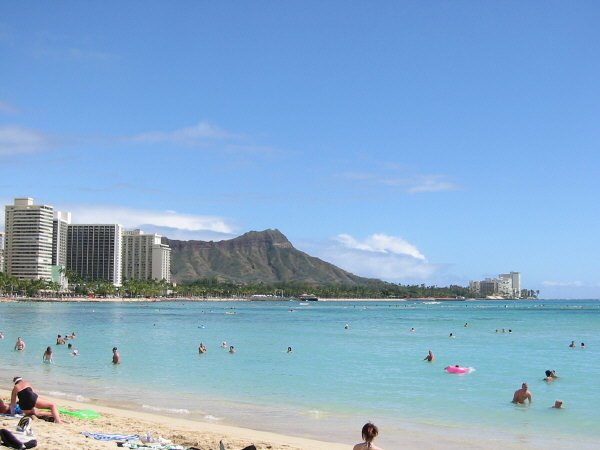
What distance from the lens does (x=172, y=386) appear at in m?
23.8

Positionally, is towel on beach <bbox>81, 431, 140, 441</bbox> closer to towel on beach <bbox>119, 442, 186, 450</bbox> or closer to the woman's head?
towel on beach <bbox>119, 442, 186, 450</bbox>

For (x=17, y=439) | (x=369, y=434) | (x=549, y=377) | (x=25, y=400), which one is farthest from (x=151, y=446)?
(x=549, y=377)

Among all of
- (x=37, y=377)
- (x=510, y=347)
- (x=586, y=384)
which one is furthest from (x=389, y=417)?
(x=510, y=347)

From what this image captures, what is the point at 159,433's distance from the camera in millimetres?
14102

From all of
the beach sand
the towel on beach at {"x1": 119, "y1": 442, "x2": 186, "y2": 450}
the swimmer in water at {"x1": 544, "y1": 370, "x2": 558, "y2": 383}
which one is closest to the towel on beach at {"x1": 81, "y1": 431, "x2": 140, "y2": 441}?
Answer: the beach sand

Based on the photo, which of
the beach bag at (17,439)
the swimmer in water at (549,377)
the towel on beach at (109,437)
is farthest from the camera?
the swimmer in water at (549,377)

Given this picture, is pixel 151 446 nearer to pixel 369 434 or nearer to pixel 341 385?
pixel 369 434

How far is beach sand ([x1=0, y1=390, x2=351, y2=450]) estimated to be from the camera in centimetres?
1220

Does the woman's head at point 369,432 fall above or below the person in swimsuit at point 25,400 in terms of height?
above

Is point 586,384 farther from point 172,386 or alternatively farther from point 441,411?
point 172,386

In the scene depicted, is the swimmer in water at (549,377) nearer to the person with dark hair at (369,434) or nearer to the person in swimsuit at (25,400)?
the person with dark hair at (369,434)

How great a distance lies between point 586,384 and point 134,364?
18880 mm

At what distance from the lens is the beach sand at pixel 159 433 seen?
40.0 ft

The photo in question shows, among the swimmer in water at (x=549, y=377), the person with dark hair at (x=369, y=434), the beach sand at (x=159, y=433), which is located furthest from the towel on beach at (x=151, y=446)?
the swimmer in water at (x=549, y=377)
